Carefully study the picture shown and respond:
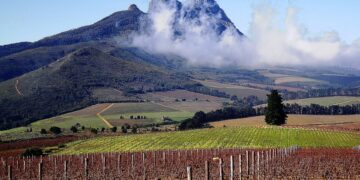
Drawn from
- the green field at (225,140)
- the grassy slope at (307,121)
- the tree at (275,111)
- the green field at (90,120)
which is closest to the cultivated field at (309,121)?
the grassy slope at (307,121)

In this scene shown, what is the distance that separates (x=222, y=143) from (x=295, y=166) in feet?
164

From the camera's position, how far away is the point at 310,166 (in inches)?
1665

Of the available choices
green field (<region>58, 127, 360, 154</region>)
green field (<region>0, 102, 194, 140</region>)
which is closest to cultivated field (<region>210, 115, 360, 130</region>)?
green field (<region>58, 127, 360, 154</region>)

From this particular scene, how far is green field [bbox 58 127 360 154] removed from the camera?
89.1m

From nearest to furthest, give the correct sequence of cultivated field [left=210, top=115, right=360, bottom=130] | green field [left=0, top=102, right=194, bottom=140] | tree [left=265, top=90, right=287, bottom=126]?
tree [left=265, top=90, right=287, bottom=126], cultivated field [left=210, top=115, right=360, bottom=130], green field [left=0, top=102, right=194, bottom=140]

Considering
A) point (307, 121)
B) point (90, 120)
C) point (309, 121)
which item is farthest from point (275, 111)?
point (90, 120)

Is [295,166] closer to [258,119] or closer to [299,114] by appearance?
[258,119]

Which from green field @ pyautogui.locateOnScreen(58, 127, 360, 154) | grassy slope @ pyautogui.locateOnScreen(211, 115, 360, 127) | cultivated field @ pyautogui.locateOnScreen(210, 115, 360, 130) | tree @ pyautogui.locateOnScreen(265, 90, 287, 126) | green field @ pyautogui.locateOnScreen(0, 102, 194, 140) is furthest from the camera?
green field @ pyautogui.locateOnScreen(0, 102, 194, 140)

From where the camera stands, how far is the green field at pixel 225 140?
292 ft

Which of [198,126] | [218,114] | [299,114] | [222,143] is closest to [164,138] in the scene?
[222,143]

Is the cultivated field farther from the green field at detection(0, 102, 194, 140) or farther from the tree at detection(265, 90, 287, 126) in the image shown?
the green field at detection(0, 102, 194, 140)

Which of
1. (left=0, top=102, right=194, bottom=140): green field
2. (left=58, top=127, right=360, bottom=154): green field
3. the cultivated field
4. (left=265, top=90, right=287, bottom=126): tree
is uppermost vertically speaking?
(left=265, top=90, right=287, bottom=126): tree

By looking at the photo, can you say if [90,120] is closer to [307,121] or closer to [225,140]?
[307,121]

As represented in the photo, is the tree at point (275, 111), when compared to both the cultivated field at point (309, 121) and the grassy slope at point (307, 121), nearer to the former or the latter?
the cultivated field at point (309, 121)
